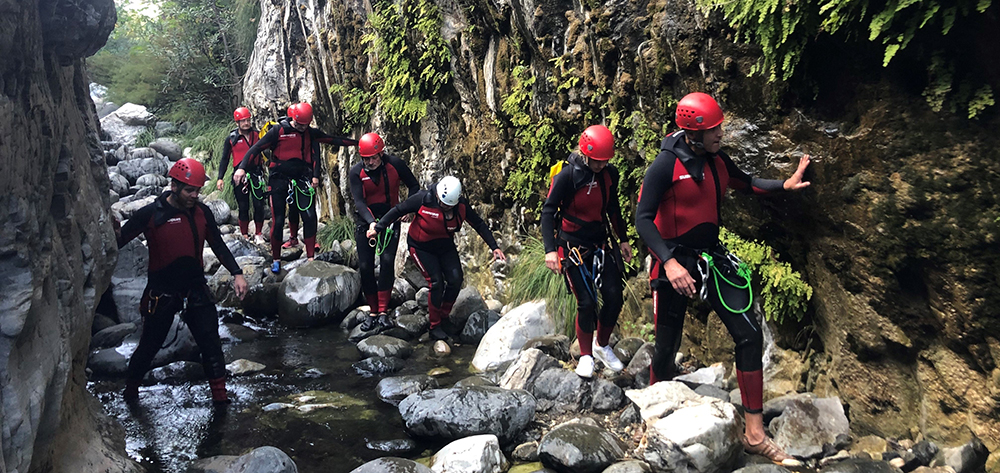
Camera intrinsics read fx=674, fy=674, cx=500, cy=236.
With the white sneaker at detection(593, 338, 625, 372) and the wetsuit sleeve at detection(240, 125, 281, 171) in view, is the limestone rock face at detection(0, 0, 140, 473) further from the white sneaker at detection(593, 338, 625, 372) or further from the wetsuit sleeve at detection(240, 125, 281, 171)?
the wetsuit sleeve at detection(240, 125, 281, 171)

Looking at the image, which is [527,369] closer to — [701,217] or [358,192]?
[701,217]

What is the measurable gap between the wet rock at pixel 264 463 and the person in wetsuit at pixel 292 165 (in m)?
6.12

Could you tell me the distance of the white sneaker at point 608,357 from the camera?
19.4 feet

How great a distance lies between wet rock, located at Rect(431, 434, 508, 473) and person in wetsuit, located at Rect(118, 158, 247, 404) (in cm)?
250

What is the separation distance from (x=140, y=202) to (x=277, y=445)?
34.6 ft

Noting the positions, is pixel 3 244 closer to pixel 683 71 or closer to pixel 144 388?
pixel 144 388

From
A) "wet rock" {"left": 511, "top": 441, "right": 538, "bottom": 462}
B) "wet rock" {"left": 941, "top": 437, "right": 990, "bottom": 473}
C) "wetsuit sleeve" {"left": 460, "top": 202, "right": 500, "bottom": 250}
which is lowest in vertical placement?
"wet rock" {"left": 511, "top": 441, "right": 538, "bottom": 462}

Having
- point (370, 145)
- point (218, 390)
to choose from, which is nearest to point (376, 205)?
point (370, 145)

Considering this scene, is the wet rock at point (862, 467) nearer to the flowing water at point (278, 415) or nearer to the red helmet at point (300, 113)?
the flowing water at point (278, 415)

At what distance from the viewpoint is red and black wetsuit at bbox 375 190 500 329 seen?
24.4 feet

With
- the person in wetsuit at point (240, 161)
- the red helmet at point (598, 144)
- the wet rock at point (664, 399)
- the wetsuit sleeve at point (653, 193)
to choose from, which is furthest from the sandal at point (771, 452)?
the person in wetsuit at point (240, 161)

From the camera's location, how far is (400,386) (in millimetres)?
6270

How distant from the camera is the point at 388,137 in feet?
36.2

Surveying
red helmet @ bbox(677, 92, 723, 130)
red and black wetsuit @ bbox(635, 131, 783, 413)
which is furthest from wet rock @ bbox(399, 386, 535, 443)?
red helmet @ bbox(677, 92, 723, 130)
